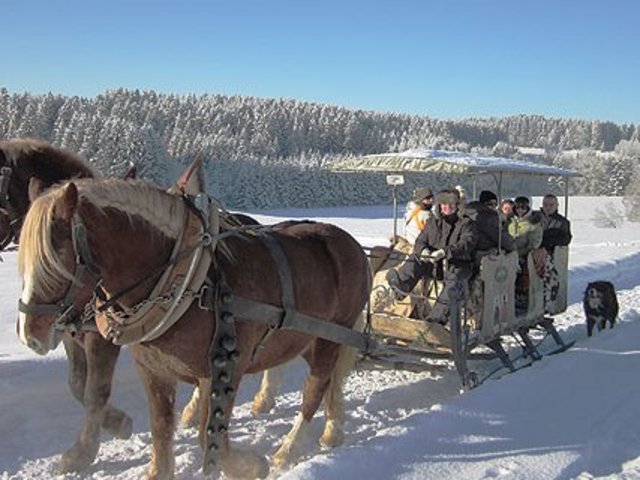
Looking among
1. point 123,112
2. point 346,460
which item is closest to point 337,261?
point 346,460

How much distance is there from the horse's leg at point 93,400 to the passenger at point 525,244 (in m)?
4.37

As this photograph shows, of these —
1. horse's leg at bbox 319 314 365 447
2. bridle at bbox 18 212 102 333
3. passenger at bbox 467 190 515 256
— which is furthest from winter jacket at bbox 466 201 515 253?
bridle at bbox 18 212 102 333

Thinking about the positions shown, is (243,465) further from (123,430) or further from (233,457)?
(123,430)

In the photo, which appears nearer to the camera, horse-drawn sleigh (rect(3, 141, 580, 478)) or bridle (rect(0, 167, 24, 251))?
horse-drawn sleigh (rect(3, 141, 580, 478))

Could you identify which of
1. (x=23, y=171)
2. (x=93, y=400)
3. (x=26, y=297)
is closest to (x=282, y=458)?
(x=93, y=400)

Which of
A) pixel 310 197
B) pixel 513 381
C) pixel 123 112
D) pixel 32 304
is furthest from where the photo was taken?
pixel 123 112

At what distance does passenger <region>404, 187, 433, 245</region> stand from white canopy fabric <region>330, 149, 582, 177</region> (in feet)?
1.87

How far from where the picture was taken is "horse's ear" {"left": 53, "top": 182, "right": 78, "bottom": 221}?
2967 millimetres

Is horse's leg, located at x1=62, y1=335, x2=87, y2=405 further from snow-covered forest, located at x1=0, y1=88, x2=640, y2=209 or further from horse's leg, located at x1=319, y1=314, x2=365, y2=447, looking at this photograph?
snow-covered forest, located at x1=0, y1=88, x2=640, y2=209

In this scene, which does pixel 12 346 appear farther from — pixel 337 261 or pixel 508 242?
pixel 508 242

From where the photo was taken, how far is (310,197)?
58.3 m

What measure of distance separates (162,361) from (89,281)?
0.66 m

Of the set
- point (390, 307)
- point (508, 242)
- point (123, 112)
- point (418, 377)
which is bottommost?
point (418, 377)

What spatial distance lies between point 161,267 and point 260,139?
76.4m
